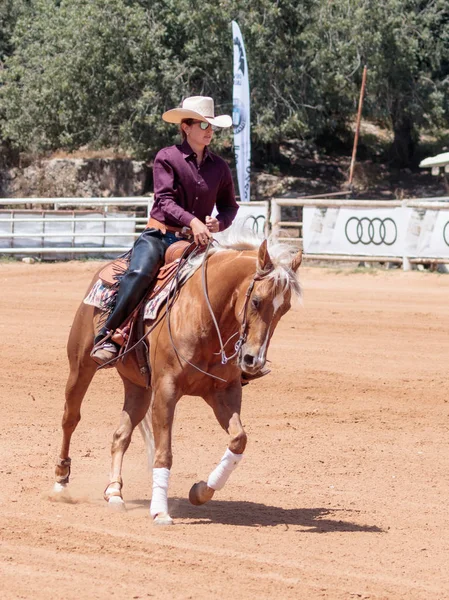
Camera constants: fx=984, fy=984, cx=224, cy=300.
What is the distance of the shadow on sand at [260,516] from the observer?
6.37 meters

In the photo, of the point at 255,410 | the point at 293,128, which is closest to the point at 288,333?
the point at 255,410

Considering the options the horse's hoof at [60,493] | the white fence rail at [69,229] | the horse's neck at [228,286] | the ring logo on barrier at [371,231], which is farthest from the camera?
the white fence rail at [69,229]

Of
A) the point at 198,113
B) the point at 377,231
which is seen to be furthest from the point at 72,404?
the point at 377,231

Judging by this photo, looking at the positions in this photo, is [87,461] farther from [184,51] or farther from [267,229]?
[184,51]

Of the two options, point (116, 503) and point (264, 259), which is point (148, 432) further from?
point (264, 259)

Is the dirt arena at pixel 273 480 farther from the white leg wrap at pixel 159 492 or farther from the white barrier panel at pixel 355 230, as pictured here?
the white barrier panel at pixel 355 230

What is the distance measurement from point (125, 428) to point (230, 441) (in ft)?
3.83

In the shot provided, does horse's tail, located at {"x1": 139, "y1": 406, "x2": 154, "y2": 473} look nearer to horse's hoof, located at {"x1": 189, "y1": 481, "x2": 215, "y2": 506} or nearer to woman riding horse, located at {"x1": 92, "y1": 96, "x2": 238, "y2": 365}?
woman riding horse, located at {"x1": 92, "y1": 96, "x2": 238, "y2": 365}

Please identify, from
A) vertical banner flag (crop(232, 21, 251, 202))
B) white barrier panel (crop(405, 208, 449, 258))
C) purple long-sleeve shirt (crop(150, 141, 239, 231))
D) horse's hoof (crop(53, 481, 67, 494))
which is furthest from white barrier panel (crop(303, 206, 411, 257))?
horse's hoof (crop(53, 481, 67, 494))

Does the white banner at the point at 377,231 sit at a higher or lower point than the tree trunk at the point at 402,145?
lower

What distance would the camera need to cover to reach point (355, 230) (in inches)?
833

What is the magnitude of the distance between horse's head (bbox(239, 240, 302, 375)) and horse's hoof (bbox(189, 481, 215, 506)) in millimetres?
1154

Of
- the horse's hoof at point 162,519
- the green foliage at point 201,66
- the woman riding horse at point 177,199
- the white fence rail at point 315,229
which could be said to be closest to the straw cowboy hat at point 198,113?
the woman riding horse at point 177,199

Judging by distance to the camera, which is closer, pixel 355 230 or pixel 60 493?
pixel 60 493
